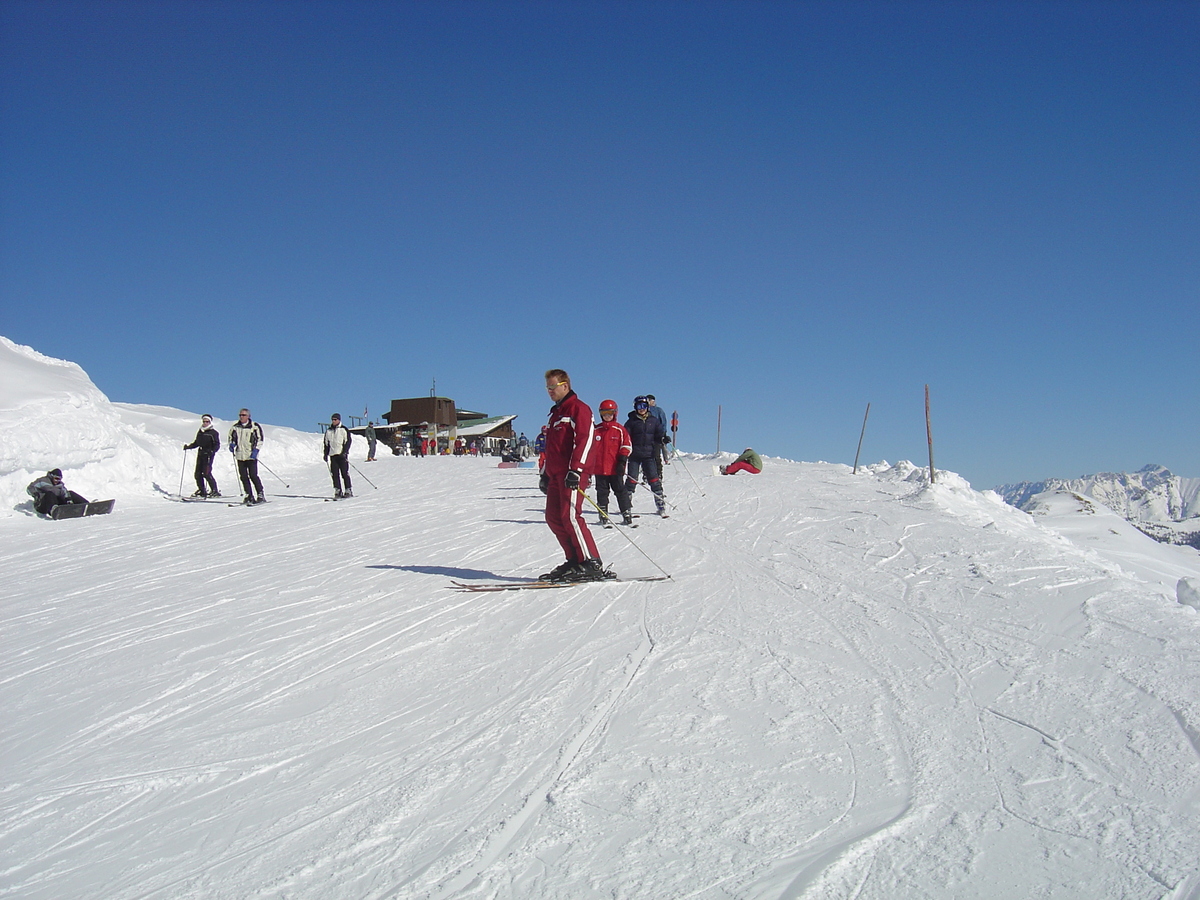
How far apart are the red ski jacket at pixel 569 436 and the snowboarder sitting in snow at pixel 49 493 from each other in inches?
397

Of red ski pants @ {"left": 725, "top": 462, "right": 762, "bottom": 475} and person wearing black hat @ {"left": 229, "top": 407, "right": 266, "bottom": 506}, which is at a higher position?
person wearing black hat @ {"left": 229, "top": 407, "right": 266, "bottom": 506}

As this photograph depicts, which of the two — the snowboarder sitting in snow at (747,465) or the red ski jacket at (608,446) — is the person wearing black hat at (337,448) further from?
the snowboarder sitting in snow at (747,465)

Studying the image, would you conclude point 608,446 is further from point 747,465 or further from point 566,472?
point 747,465

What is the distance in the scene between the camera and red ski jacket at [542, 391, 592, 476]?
6523 mm

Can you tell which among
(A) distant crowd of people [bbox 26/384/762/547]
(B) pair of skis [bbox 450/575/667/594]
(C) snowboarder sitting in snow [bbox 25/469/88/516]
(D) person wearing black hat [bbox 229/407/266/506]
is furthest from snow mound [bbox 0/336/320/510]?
(B) pair of skis [bbox 450/575/667/594]

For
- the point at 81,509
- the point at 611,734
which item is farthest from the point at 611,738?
the point at 81,509

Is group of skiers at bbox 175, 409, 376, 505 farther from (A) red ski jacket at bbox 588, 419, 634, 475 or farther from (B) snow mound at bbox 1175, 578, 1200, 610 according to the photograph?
(B) snow mound at bbox 1175, 578, 1200, 610

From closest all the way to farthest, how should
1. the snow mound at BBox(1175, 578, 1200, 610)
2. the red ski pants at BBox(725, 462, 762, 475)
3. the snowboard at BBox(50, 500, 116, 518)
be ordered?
the snow mound at BBox(1175, 578, 1200, 610)
the snowboard at BBox(50, 500, 116, 518)
the red ski pants at BBox(725, 462, 762, 475)

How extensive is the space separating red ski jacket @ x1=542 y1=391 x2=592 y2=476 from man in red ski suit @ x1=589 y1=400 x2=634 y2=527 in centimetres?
287

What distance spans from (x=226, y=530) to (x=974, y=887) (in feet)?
37.2

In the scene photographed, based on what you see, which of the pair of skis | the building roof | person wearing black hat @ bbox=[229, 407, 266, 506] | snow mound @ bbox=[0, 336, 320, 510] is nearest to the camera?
the pair of skis

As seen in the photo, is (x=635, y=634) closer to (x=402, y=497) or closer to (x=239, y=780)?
(x=239, y=780)

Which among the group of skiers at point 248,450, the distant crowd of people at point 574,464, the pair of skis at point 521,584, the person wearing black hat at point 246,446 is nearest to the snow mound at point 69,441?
the distant crowd of people at point 574,464

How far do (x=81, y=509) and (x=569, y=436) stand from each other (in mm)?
10268
